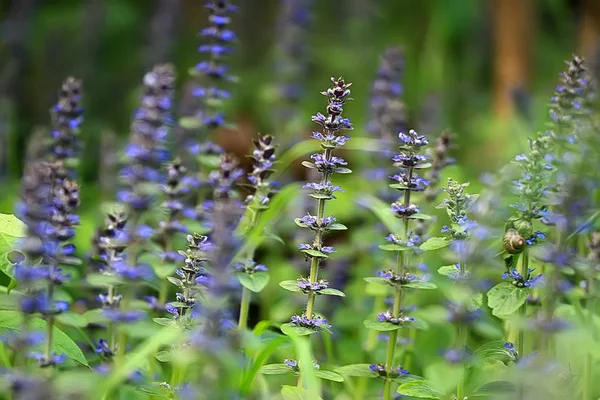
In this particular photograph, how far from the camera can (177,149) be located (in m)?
3.72

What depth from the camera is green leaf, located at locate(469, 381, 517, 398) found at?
170cm

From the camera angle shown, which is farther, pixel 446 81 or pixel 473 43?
pixel 473 43

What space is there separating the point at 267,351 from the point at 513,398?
0.52 metres

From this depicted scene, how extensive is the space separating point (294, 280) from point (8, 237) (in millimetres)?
780

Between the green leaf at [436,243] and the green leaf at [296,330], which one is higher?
the green leaf at [436,243]

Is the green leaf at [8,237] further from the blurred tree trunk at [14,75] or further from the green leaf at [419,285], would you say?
the blurred tree trunk at [14,75]

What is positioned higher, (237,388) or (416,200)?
(416,200)

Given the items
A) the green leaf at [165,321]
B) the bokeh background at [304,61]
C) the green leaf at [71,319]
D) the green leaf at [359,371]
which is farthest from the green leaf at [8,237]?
the bokeh background at [304,61]

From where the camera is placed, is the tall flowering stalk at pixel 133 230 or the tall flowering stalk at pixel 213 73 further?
the tall flowering stalk at pixel 213 73

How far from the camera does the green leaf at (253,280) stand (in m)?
Result: 1.86

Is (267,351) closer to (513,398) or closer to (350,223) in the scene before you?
(513,398)

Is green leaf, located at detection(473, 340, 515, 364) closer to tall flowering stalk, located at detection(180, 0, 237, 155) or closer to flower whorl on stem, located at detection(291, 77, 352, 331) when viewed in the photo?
flower whorl on stem, located at detection(291, 77, 352, 331)

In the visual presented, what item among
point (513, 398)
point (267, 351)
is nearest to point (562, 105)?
point (513, 398)

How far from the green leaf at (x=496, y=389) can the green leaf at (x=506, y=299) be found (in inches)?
6.2
